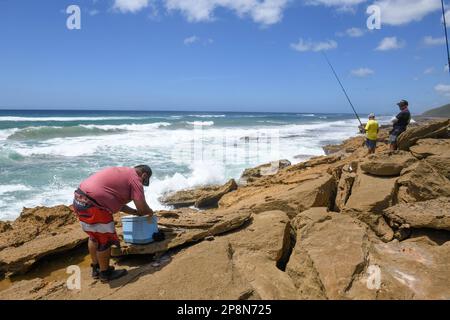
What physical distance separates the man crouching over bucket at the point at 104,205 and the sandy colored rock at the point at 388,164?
14.1 feet

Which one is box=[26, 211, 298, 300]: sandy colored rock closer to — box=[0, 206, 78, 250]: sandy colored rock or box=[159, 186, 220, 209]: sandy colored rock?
box=[0, 206, 78, 250]: sandy colored rock

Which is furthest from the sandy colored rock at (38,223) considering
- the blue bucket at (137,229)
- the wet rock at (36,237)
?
the blue bucket at (137,229)

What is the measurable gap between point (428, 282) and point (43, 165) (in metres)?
13.1

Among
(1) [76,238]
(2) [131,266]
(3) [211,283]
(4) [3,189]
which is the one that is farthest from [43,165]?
(3) [211,283]

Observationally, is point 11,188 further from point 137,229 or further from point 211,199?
point 137,229

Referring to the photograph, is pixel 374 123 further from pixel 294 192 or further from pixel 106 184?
pixel 106 184

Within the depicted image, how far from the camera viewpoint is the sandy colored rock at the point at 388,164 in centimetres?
643

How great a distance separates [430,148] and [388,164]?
1202 millimetres

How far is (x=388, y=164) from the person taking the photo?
6.49m

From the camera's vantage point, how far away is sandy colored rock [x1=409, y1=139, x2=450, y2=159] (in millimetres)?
6742

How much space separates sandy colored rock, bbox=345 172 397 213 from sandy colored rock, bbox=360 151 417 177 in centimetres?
14

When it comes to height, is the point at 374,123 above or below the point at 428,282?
above
